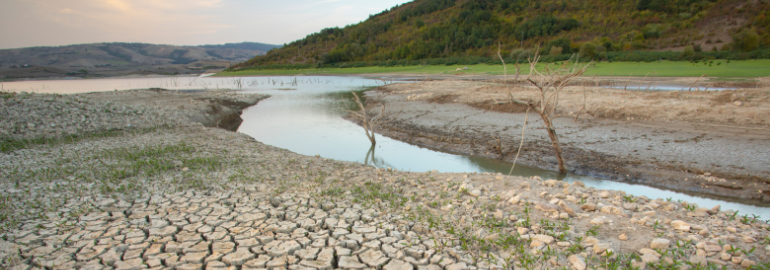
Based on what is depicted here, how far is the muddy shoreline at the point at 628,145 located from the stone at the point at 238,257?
5.46 m

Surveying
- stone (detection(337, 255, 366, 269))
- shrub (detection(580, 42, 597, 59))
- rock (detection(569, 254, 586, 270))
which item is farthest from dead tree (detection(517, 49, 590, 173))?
shrub (detection(580, 42, 597, 59))

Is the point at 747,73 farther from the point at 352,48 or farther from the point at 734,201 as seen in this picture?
the point at 352,48

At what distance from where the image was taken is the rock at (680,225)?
3586mm

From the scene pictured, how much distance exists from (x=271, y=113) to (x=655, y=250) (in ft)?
62.0

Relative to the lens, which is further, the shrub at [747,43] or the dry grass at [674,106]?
the shrub at [747,43]

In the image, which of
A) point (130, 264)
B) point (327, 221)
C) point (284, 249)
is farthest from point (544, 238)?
A: point (130, 264)

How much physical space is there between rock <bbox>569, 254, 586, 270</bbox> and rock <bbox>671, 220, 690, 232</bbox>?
152 cm

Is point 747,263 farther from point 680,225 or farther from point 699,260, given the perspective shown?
point 680,225

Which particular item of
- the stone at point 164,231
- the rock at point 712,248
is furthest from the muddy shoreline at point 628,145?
the stone at point 164,231

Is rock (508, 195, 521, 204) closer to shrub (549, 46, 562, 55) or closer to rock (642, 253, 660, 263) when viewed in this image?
rock (642, 253, 660, 263)

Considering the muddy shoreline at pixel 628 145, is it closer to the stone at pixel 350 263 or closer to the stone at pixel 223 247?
the stone at pixel 350 263

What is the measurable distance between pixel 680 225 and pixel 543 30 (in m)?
72.4

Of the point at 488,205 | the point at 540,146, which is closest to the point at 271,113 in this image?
the point at 540,146

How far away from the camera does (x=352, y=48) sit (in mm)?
85750
